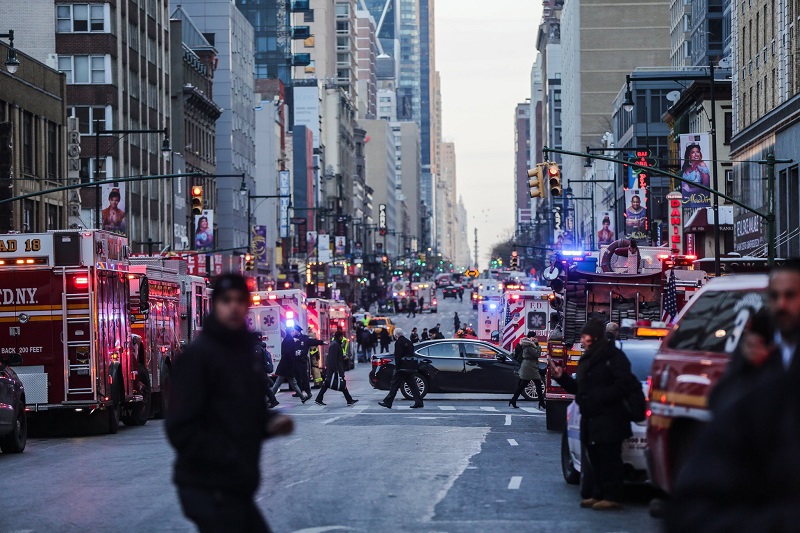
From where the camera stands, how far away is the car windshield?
407 inches

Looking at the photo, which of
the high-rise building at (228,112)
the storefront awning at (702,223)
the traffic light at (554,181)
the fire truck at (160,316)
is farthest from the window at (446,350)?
the high-rise building at (228,112)

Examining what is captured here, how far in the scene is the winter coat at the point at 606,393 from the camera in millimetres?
13203

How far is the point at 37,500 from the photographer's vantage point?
1552cm

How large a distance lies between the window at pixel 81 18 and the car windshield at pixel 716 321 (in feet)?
210

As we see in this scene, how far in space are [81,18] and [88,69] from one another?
2.43 m

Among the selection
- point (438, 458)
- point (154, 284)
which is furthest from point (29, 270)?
point (438, 458)

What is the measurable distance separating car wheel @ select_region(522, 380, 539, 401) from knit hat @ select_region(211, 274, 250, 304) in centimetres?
2885

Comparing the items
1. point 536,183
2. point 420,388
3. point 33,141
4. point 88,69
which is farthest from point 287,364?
point 88,69

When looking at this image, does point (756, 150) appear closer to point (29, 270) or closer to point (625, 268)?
point (625, 268)

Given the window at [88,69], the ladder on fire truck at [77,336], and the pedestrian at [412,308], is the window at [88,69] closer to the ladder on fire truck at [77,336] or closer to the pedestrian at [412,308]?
the ladder on fire truck at [77,336]

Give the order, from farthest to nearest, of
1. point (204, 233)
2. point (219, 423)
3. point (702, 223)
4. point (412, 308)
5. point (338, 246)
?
1. point (412, 308)
2. point (338, 246)
3. point (702, 223)
4. point (204, 233)
5. point (219, 423)

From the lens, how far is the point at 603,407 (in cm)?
1330

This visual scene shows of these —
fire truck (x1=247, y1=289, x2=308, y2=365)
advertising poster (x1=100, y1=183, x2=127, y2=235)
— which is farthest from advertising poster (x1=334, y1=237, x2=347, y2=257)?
fire truck (x1=247, y1=289, x2=308, y2=365)

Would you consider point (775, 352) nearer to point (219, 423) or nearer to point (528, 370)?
point (219, 423)
